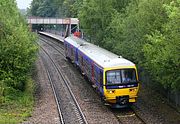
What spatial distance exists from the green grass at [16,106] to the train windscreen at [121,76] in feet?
15.4

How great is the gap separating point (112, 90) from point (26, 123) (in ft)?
16.1

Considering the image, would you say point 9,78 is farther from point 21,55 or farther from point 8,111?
point 8,111

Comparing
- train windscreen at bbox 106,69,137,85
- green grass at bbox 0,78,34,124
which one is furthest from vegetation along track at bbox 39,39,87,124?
train windscreen at bbox 106,69,137,85

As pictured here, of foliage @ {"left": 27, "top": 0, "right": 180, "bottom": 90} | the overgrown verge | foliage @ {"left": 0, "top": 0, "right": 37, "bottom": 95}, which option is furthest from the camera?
foliage @ {"left": 0, "top": 0, "right": 37, "bottom": 95}

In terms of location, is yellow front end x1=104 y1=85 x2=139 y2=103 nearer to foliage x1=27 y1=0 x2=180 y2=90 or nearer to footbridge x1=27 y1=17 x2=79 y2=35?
foliage x1=27 y1=0 x2=180 y2=90

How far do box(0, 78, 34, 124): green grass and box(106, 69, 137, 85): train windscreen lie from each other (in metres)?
4.69

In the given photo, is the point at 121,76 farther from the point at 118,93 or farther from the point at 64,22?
the point at 64,22

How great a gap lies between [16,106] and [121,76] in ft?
20.8

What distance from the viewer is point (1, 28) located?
90.1ft

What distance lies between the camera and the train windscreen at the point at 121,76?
21750mm

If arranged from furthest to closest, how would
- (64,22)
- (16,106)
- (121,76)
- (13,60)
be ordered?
(64,22) < (13,60) < (16,106) < (121,76)

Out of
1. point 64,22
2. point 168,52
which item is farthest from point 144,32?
point 64,22

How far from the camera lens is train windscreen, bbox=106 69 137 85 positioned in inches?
856

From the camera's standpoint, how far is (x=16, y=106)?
2327 centimetres
